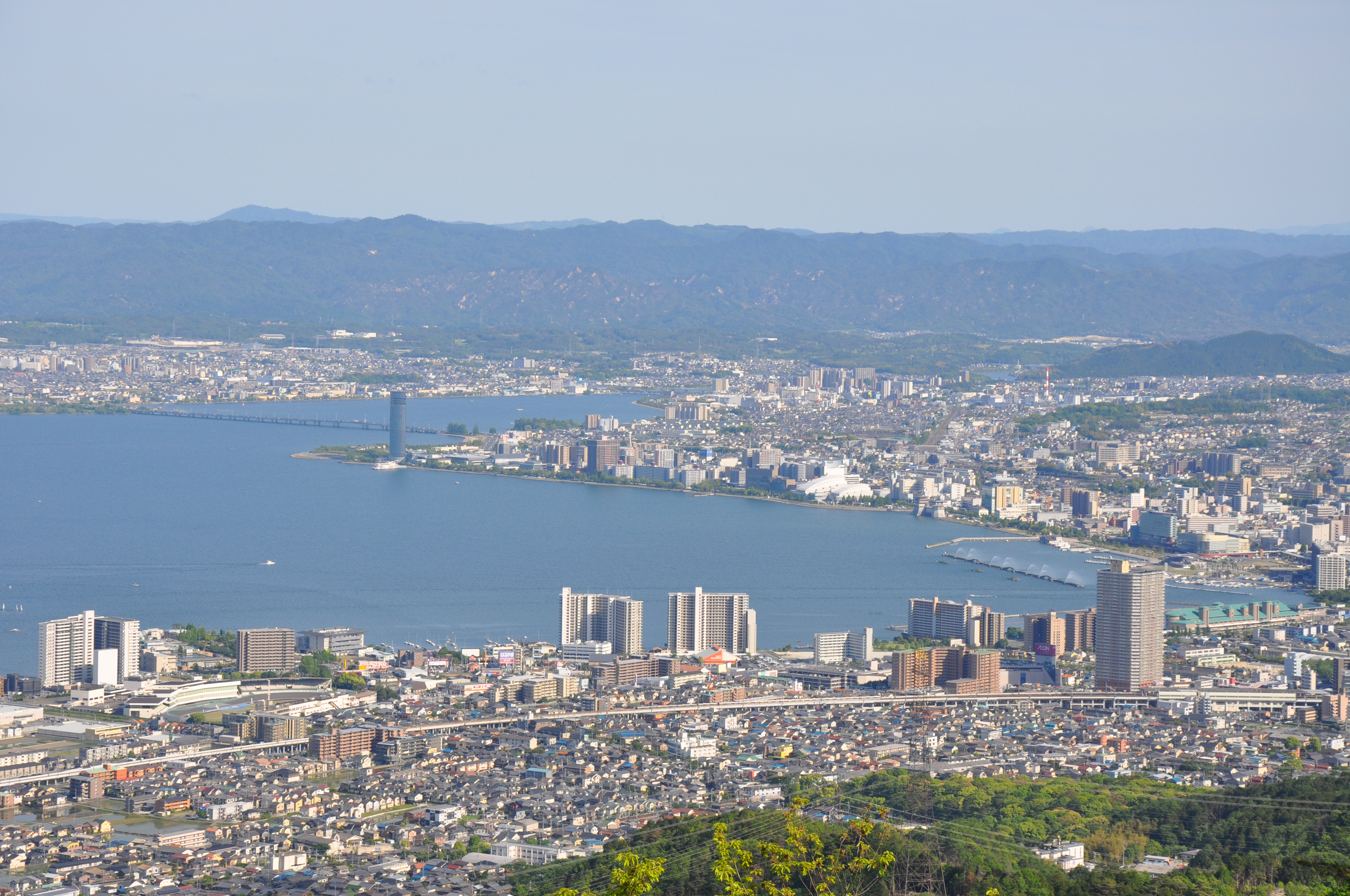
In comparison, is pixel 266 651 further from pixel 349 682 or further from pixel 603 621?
pixel 603 621

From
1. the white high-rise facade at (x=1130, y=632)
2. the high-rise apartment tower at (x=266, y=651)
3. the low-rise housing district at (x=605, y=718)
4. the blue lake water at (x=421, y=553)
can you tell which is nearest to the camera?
the low-rise housing district at (x=605, y=718)

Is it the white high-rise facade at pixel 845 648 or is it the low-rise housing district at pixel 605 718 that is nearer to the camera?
the low-rise housing district at pixel 605 718

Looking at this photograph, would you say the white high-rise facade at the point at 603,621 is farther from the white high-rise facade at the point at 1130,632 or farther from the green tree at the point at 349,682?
the white high-rise facade at the point at 1130,632

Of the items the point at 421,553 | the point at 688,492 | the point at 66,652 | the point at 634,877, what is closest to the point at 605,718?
the point at 66,652

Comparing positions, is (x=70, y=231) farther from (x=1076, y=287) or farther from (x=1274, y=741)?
(x=1274, y=741)

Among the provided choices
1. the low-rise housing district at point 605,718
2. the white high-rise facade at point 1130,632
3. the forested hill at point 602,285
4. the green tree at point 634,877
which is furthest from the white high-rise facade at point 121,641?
the forested hill at point 602,285

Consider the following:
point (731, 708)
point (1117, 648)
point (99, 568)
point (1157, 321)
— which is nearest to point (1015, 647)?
point (1117, 648)
